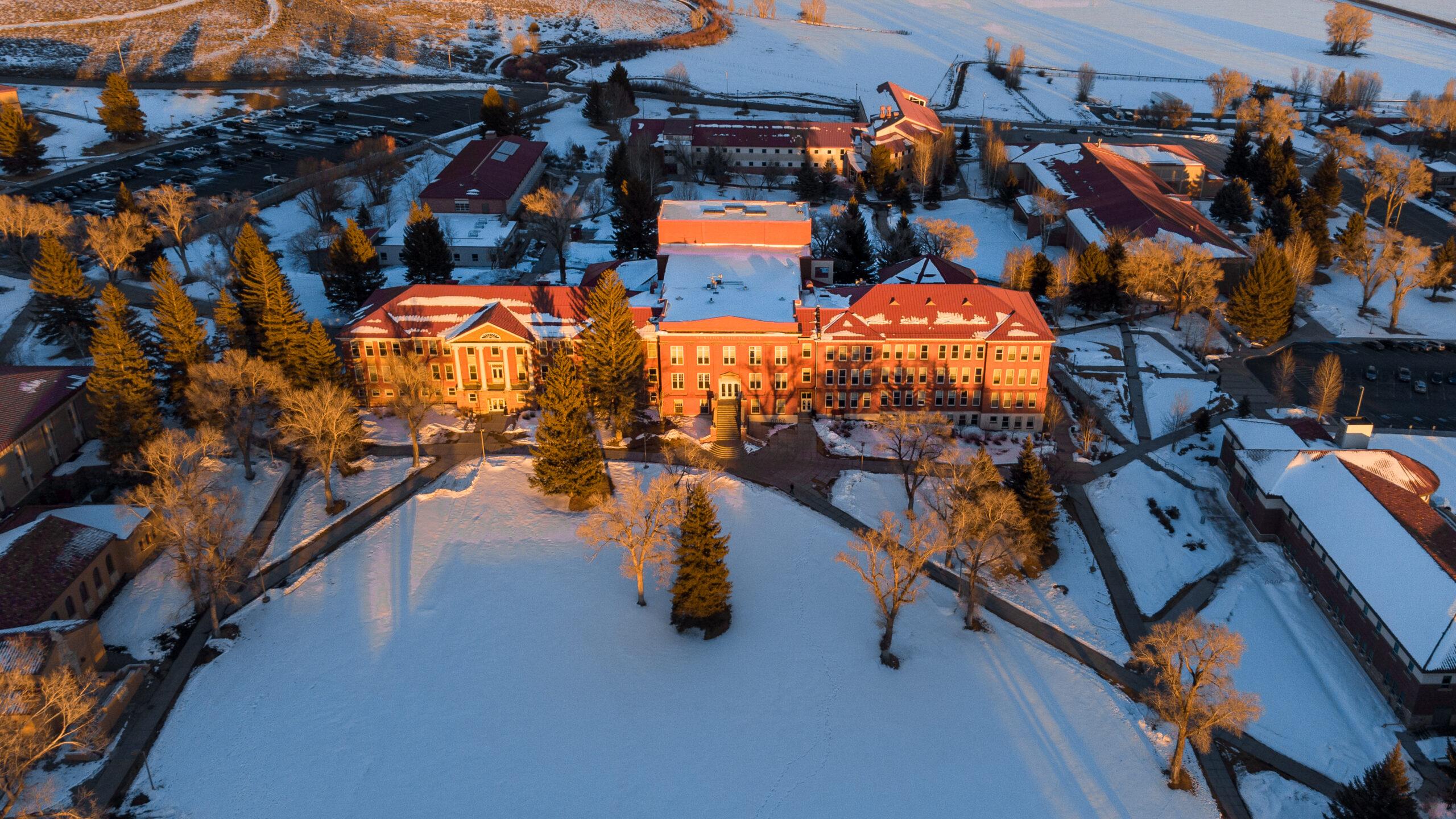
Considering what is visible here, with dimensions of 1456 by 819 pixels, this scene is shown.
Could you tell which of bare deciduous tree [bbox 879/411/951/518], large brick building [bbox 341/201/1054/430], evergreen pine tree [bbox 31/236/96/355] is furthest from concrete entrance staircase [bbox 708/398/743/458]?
evergreen pine tree [bbox 31/236/96/355]

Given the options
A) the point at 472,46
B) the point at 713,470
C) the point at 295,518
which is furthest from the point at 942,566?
the point at 472,46

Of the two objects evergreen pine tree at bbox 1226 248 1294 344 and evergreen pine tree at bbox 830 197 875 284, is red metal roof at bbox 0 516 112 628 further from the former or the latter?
evergreen pine tree at bbox 1226 248 1294 344

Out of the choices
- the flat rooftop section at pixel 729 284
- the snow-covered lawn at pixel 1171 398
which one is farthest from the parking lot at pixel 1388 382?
the flat rooftop section at pixel 729 284

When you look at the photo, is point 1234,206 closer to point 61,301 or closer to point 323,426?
point 323,426

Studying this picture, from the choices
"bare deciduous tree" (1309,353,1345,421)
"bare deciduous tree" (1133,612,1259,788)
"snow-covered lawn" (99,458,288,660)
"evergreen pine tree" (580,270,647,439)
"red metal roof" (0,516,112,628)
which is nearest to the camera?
"bare deciduous tree" (1133,612,1259,788)

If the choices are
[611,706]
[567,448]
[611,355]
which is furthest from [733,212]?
[611,706]
